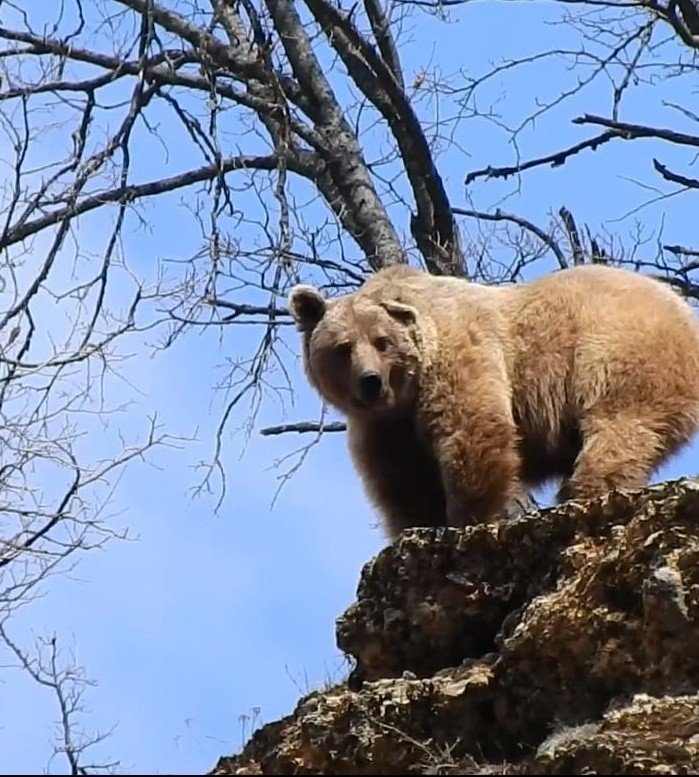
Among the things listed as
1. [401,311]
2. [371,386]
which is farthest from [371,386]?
[401,311]

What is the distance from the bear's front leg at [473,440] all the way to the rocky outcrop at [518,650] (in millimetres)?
1262

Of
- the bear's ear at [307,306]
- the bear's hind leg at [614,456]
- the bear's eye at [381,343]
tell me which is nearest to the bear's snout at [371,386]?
the bear's eye at [381,343]

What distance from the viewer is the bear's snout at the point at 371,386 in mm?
7672

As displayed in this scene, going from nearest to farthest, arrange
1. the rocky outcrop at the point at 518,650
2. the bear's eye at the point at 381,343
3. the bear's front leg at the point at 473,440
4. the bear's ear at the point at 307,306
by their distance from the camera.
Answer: the rocky outcrop at the point at 518,650 < the bear's front leg at the point at 473,440 < the bear's eye at the point at 381,343 < the bear's ear at the point at 307,306

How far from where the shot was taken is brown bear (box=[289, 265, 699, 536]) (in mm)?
7332

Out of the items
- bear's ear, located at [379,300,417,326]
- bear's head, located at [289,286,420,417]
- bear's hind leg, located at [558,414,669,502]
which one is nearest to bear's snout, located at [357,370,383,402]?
bear's head, located at [289,286,420,417]

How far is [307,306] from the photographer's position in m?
8.27

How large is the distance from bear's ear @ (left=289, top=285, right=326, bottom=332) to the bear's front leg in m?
0.89

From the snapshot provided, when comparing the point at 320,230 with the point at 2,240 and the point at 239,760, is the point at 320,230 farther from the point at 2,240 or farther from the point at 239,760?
the point at 239,760

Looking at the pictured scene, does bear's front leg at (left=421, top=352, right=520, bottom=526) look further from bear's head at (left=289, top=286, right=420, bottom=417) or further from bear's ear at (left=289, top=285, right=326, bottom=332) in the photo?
bear's ear at (left=289, top=285, right=326, bottom=332)

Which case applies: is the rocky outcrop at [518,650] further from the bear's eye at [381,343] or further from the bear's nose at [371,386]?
the bear's eye at [381,343]

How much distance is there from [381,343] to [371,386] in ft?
1.08

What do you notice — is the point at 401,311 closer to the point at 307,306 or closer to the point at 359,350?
the point at 359,350

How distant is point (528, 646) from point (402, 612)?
65cm
